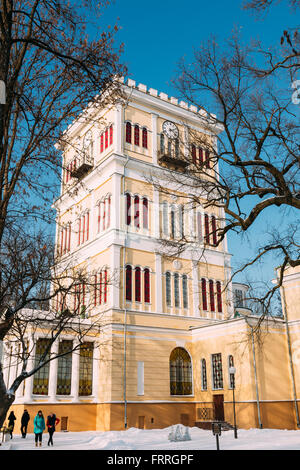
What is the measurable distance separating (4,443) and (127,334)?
11.5 metres

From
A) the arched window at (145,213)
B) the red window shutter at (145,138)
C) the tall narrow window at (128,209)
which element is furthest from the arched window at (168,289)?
the red window shutter at (145,138)

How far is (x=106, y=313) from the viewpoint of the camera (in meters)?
30.8

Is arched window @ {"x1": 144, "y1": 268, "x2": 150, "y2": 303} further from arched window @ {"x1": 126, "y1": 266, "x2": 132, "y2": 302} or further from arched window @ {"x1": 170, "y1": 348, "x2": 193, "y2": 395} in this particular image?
arched window @ {"x1": 170, "y1": 348, "x2": 193, "y2": 395}

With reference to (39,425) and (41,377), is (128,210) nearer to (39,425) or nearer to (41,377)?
(41,377)

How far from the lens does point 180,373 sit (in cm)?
3278

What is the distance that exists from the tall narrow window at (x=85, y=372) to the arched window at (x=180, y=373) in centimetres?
595

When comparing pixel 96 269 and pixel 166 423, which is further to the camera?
pixel 96 269

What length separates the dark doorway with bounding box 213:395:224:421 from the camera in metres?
29.9

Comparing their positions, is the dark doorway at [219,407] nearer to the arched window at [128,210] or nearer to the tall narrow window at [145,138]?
the arched window at [128,210]

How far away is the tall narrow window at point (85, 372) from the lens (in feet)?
96.6

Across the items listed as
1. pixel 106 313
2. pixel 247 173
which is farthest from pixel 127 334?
pixel 247 173

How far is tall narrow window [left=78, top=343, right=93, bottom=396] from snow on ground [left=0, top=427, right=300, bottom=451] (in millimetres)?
2858

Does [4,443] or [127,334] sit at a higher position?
[127,334]

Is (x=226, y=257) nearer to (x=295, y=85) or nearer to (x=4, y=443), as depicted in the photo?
(x=4, y=443)
